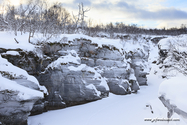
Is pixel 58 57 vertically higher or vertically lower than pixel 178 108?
higher

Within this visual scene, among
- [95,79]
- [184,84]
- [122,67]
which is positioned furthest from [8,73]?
[122,67]

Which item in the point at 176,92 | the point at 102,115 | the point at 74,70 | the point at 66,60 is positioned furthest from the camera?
the point at 66,60

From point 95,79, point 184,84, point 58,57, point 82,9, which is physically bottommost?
point 95,79

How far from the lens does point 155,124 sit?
22.9 ft

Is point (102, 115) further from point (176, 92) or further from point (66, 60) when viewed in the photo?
point (66, 60)

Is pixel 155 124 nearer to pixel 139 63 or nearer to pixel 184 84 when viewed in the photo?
pixel 184 84

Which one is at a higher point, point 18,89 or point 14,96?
point 18,89

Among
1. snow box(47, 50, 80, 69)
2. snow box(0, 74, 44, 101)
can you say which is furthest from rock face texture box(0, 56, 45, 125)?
snow box(47, 50, 80, 69)

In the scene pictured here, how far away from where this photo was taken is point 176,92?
5715 mm

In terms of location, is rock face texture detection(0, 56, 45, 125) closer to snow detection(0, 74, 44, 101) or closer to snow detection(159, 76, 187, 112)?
snow detection(0, 74, 44, 101)

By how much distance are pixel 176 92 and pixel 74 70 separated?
8.01 m

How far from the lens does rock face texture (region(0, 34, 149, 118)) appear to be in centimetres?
1085

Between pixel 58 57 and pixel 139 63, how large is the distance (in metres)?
14.0

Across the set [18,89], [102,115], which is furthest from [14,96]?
[102,115]
